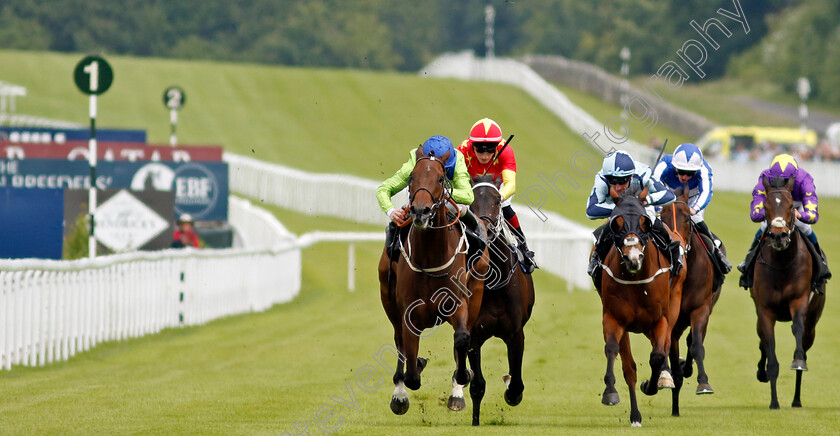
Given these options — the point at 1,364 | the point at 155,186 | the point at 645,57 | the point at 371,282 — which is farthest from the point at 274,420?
the point at 645,57

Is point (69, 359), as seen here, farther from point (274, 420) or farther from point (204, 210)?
point (204, 210)

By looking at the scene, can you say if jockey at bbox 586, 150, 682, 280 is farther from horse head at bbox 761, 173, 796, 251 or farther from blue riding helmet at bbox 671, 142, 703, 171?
horse head at bbox 761, 173, 796, 251

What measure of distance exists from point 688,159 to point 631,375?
8.08 feet

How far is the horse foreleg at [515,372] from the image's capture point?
393 inches

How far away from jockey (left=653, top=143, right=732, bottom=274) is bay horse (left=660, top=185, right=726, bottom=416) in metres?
0.13

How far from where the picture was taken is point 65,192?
51.4 ft

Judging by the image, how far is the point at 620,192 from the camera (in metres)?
9.73

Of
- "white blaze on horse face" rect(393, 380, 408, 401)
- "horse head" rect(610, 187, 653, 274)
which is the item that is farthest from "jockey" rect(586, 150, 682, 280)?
"white blaze on horse face" rect(393, 380, 408, 401)

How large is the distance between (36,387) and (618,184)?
5.28 metres

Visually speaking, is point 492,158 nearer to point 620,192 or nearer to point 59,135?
point 620,192

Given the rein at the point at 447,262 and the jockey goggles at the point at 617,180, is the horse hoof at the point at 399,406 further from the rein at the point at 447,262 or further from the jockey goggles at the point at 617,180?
the jockey goggles at the point at 617,180

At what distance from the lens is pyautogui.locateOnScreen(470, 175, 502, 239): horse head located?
974cm

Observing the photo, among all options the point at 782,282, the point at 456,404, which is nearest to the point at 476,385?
the point at 456,404

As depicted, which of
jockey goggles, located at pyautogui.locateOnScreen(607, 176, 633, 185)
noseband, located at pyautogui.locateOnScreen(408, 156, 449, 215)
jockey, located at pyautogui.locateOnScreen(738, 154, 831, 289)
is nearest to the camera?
noseband, located at pyautogui.locateOnScreen(408, 156, 449, 215)
